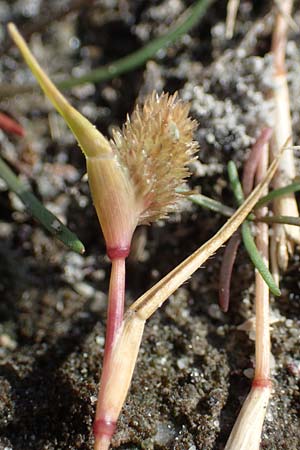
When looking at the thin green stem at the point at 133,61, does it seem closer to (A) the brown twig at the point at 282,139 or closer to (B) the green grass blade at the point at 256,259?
(A) the brown twig at the point at 282,139

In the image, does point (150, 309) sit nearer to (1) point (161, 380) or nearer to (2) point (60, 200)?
(1) point (161, 380)

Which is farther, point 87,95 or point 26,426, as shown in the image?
point 87,95

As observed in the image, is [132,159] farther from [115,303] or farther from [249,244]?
[249,244]

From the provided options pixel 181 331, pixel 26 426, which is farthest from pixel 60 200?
pixel 26 426

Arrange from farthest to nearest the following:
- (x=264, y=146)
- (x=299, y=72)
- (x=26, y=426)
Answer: (x=299, y=72)
(x=264, y=146)
(x=26, y=426)

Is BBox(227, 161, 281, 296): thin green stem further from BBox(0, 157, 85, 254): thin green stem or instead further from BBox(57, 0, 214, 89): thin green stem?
BBox(57, 0, 214, 89): thin green stem

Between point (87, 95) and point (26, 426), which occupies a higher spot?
point (87, 95)

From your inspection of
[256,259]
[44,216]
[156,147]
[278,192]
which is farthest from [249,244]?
[44,216]

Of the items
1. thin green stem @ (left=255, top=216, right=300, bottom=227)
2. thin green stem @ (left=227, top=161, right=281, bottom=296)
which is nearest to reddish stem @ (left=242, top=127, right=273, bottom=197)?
thin green stem @ (left=227, top=161, right=281, bottom=296)
